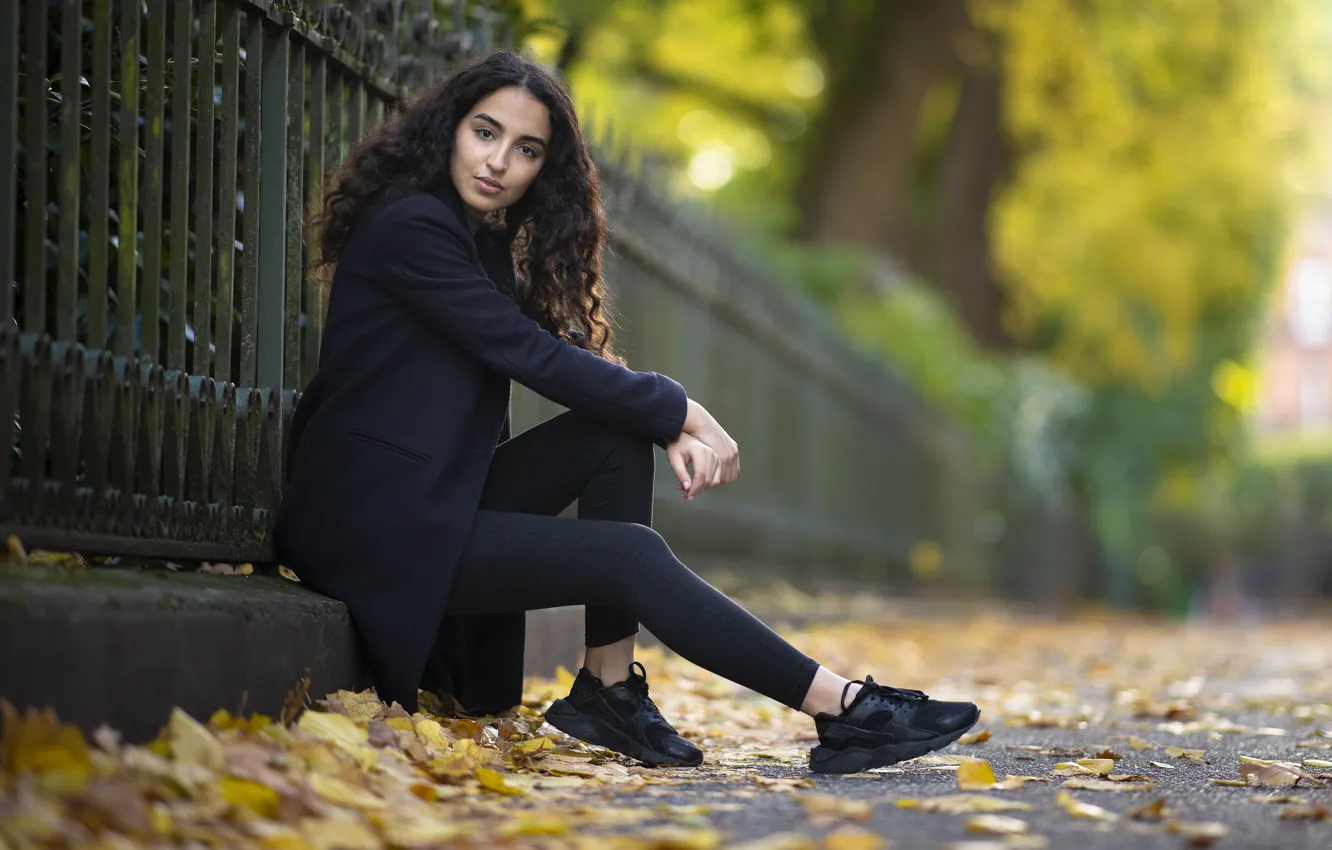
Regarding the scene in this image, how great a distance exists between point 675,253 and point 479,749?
5.11m

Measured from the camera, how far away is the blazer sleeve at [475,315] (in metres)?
3.78

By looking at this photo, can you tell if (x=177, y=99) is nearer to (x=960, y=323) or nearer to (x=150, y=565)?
(x=150, y=565)

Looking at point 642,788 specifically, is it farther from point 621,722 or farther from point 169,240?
point 169,240

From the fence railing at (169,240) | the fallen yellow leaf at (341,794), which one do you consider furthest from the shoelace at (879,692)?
the fence railing at (169,240)

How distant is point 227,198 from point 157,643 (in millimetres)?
1212

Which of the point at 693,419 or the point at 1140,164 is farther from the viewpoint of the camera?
the point at 1140,164

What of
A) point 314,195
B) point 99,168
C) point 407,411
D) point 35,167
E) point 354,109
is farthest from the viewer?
point 354,109

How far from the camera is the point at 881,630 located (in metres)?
10.9

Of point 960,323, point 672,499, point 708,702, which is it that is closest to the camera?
point 708,702

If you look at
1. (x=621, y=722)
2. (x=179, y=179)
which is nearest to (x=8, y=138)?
(x=179, y=179)

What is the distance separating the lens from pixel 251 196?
4000mm

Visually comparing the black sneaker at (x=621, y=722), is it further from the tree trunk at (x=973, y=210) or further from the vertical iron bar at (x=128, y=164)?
the tree trunk at (x=973, y=210)

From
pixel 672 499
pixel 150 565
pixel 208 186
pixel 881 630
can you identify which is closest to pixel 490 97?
pixel 208 186

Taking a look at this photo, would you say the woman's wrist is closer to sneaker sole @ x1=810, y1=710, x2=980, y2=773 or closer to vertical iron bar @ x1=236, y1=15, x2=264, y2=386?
sneaker sole @ x1=810, y1=710, x2=980, y2=773
